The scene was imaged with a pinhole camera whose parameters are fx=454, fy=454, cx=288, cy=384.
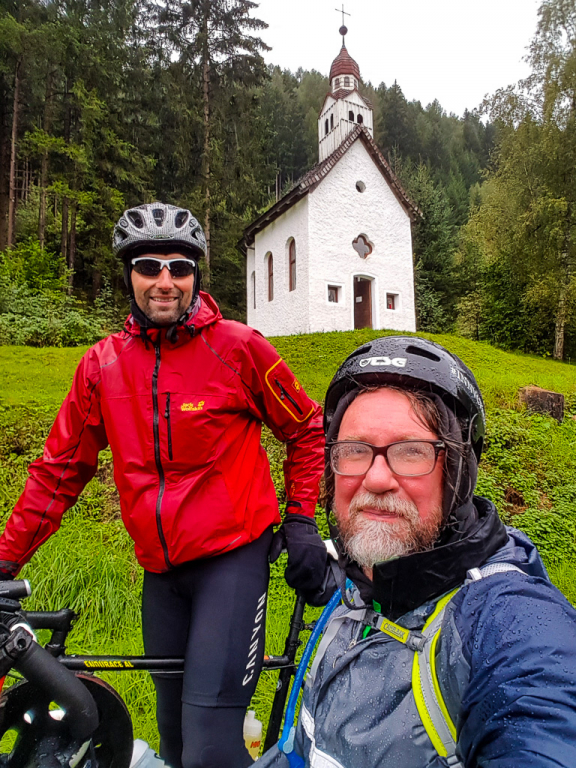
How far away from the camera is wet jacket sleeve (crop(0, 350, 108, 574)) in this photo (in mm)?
1913

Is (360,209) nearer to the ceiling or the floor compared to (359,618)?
nearer to the ceiling

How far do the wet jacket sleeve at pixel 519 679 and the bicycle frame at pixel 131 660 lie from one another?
1317 mm

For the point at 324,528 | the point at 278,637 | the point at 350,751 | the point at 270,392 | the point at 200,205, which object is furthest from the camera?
the point at 200,205

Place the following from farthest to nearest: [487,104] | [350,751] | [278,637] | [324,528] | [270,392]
→ [487,104] < [324,528] < [278,637] < [270,392] < [350,751]

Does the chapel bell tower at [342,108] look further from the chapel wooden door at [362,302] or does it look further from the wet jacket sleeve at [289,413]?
the wet jacket sleeve at [289,413]

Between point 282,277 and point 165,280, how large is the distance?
16.7 metres

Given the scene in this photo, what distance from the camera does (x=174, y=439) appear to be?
1856mm

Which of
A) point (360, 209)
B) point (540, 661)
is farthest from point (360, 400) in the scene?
point (360, 209)

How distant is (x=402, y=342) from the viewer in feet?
4.99

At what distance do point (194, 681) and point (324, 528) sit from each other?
11.0 ft

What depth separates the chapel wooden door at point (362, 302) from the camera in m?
17.9

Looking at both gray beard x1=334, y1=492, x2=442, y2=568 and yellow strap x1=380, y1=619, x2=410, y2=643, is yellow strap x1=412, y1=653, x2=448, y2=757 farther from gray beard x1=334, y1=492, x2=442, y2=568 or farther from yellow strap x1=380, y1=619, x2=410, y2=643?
gray beard x1=334, y1=492, x2=442, y2=568

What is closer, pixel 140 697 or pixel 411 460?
pixel 411 460

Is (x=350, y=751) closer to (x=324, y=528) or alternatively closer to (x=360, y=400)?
(x=360, y=400)
